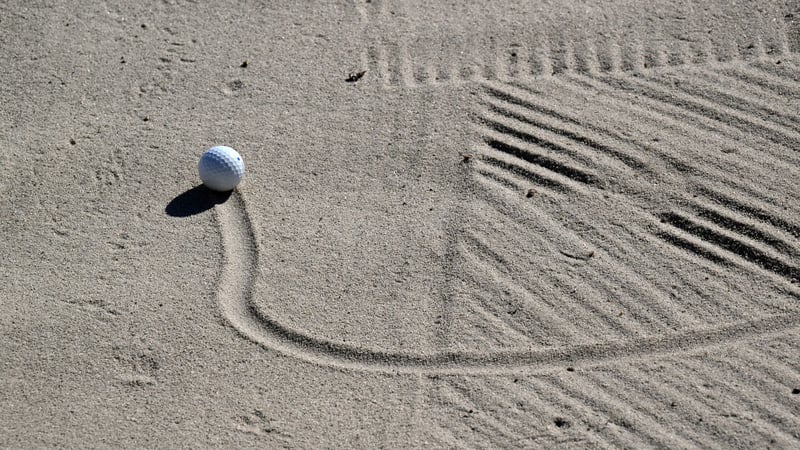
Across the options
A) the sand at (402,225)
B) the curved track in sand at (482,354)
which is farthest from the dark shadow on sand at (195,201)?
the curved track in sand at (482,354)

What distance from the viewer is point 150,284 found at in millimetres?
5789

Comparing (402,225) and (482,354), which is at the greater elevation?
(402,225)

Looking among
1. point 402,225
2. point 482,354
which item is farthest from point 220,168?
point 482,354

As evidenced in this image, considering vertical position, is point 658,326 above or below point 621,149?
below

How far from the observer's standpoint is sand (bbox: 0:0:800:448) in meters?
5.14

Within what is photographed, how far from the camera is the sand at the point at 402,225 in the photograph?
16.9ft

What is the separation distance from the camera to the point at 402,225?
20.0 ft

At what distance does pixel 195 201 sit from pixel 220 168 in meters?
0.27

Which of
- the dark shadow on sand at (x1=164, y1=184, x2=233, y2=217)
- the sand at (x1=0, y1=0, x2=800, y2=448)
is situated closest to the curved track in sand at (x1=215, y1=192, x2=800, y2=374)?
the sand at (x1=0, y1=0, x2=800, y2=448)

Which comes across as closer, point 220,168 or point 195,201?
point 220,168

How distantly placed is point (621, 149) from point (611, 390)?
5.93 ft

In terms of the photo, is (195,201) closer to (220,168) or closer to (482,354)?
(220,168)

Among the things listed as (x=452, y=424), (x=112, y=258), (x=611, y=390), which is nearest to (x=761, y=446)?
(x=611, y=390)

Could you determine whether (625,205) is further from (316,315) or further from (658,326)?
(316,315)
